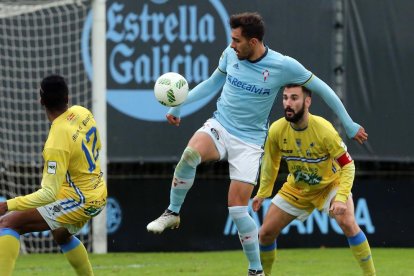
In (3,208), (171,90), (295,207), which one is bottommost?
(295,207)

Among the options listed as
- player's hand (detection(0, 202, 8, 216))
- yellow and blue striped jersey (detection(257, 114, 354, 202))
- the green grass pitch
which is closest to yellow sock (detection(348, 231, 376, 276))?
yellow and blue striped jersey (detection(257, 114, 354, 202))

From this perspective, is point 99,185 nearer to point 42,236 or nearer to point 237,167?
point 237,167

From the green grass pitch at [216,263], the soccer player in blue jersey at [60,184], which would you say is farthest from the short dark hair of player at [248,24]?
the green grass pitch at [216,263]

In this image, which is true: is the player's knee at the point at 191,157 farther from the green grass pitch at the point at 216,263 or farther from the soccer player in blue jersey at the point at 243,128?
the green grass pitch at the point at 216,263

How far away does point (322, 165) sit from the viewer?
9734mm

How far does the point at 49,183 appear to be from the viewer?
8211mm

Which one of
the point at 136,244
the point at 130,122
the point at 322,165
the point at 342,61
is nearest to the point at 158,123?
the point at 130,122

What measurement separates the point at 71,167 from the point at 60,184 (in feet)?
1.11

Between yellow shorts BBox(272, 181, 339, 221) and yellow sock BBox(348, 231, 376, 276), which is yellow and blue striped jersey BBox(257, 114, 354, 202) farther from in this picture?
yellow sock BBox(348, 231, 376, 276)

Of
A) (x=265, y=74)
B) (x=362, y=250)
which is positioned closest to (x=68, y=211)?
(x=265, y=74)

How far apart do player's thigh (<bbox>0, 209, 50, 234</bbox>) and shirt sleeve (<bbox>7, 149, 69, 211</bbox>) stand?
295 mm

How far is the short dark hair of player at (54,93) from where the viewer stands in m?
8.40

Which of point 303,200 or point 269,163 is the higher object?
point 269,163

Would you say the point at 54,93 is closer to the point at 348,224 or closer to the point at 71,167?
the point at 71,167
